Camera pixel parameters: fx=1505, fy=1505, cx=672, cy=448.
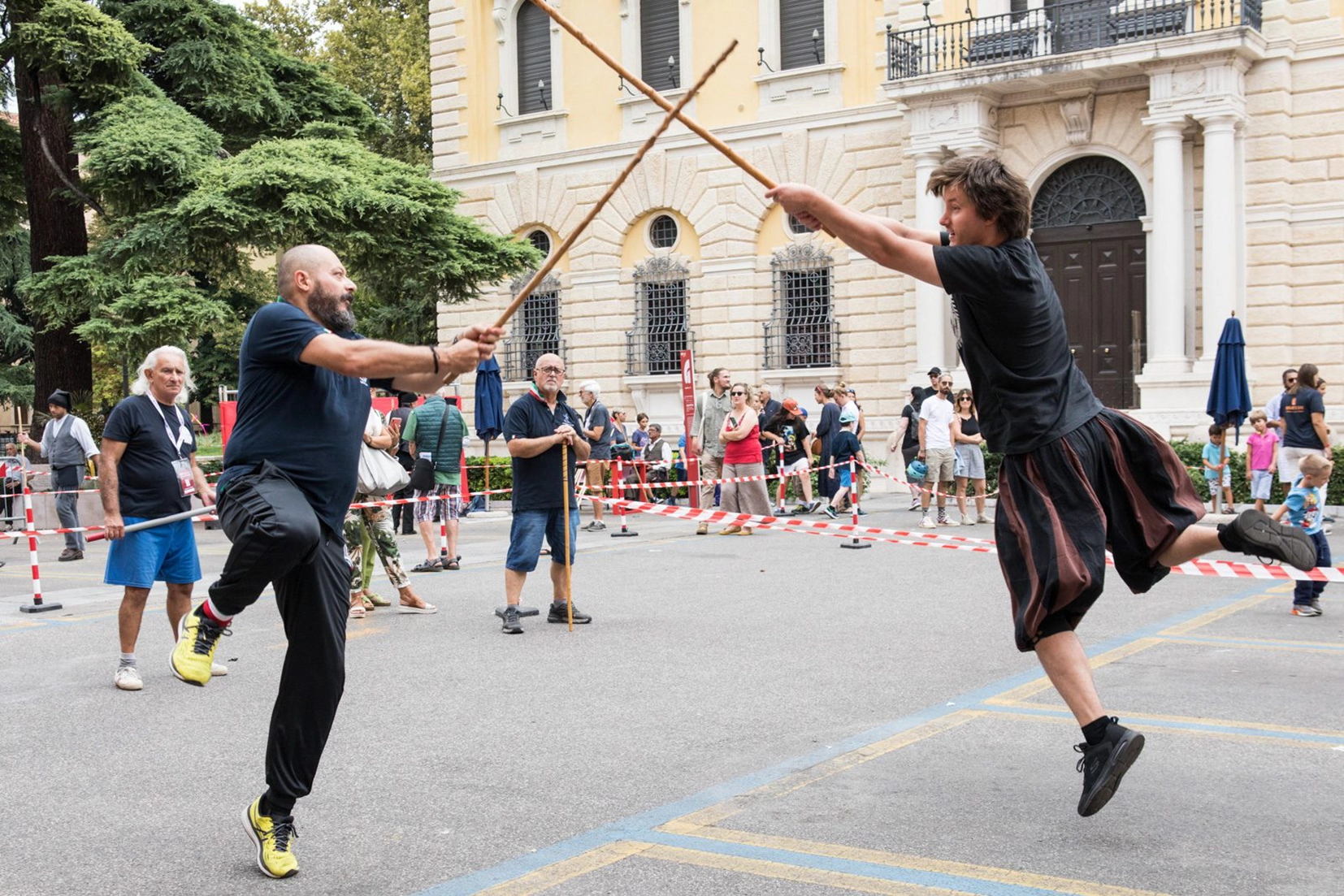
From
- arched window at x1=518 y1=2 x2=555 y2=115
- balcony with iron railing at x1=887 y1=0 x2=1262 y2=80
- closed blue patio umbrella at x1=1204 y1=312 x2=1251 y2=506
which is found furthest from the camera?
arched window at x1=518 y1=2 x2=555 y2=115

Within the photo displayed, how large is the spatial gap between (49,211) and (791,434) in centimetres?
1339

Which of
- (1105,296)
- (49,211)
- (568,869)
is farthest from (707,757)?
(49,211)

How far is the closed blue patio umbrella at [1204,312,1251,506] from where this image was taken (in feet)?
59.1

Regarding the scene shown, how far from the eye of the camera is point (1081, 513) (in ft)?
16.3

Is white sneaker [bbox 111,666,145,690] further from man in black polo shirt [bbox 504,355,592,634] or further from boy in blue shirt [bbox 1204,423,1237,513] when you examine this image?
boy in blue shirt [bbox 1204,423,1237,513]

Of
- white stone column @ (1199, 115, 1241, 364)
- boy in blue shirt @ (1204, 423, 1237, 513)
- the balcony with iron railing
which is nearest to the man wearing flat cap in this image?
boy in blue shirt @ (1204, 423, 1237, 513)

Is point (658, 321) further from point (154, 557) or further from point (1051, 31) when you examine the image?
point (154, 557)

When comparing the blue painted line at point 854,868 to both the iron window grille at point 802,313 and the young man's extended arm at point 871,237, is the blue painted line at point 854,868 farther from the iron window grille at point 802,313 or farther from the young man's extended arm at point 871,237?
the iron window grille at point 802,313

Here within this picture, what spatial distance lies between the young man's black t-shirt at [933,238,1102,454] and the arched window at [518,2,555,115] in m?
28.0

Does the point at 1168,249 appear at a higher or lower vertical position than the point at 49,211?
lower

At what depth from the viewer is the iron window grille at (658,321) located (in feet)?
100.0

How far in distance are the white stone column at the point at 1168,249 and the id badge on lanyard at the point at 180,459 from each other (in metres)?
19.1

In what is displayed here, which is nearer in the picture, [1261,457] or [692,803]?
[692,803]

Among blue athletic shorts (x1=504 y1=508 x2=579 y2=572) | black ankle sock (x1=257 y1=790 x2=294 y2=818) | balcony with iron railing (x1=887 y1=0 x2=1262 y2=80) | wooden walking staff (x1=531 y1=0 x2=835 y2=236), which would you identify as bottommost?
black ankle sock (x1=257 y1=790 x2=294 y2=818)
